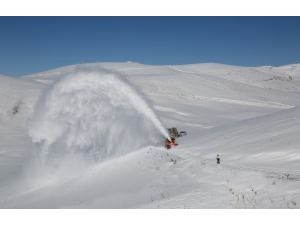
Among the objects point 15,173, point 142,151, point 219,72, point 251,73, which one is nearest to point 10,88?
point 15,173

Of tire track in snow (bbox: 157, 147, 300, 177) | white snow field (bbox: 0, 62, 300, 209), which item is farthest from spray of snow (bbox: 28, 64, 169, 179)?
tire track in snow (bbox: 157, 147, 300, 177)

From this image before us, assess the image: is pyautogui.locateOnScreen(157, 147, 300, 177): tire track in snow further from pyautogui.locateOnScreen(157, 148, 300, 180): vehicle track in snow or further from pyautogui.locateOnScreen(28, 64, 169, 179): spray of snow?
pyautogui.locateOnScreen(28, 64, 169, 179): spray of snow

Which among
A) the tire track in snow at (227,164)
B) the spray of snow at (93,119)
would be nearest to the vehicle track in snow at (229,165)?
the tire track in snow at (227,164)

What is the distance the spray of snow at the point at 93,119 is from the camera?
2091cm

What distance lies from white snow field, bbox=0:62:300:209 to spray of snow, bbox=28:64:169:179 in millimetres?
70

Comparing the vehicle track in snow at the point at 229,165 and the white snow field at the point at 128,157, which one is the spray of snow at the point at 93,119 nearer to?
the white snow field at the point at 128,157

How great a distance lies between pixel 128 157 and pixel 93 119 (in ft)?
14.2

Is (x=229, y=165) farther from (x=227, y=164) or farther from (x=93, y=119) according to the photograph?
(x=93, y=119)

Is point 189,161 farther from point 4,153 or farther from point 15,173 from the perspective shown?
point 4,153

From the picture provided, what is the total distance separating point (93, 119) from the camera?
21141 mm

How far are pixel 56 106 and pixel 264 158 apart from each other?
46.8ft

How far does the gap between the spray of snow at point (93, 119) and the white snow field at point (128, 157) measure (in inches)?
2.8

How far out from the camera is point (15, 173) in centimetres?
2244

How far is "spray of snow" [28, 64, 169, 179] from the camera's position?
68.6ft
